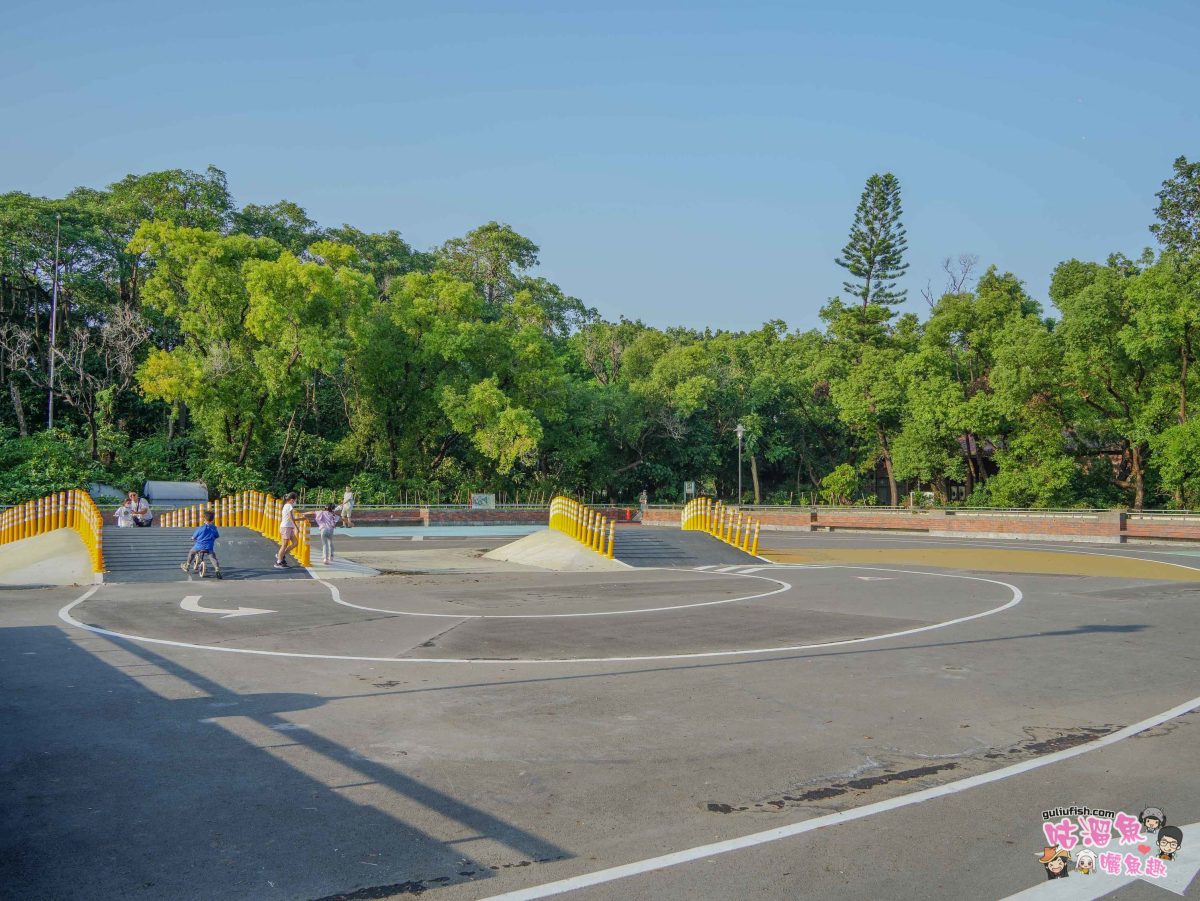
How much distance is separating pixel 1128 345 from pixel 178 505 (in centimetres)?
4400

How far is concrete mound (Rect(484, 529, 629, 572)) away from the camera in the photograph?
26.0m

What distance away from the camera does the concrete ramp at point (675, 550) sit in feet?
89.2

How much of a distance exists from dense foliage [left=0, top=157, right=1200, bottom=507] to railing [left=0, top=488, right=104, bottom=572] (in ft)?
37.9

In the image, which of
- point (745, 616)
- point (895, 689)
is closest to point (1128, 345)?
point (745, 616)

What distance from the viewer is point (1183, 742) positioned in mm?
7762

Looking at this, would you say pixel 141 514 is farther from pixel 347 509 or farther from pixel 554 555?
pixel 554 555

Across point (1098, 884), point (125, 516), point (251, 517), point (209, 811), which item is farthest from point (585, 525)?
point (1098, 884)

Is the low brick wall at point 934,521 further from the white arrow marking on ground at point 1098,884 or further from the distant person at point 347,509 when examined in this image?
the white arrow marking on ground at point 1098,884

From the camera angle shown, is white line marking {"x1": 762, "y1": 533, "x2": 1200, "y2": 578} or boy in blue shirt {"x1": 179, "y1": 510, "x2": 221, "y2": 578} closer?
boy in blue shirt {"x1": 179, "y1": 510, "x2": 221, "y2": 578}

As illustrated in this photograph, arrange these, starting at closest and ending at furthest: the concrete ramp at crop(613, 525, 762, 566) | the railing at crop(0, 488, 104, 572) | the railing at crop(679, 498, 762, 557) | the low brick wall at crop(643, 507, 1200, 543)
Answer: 1. the railing at crop(0, 488, 104, 572)
2. the concrete ramp at crop(613, 525, 762, 566)
3. the railing at crop(679, 498, 762, 557)
4. the low brick wall at crop(643, 507, 1200, 543)

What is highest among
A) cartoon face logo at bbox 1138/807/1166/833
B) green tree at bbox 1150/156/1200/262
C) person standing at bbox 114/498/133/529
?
Answer: green tree at bbox 1150/156/1200/262

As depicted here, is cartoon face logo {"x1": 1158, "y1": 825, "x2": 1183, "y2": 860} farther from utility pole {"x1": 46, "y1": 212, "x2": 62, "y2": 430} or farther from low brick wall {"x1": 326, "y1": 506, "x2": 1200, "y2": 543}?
utility pole {"x1": 46, "y1": 212, "x2": 62, "y2": 430}

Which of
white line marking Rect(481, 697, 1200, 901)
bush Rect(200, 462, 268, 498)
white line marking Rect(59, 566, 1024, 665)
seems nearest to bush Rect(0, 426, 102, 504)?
bush Rect(200, 462, 268, 498)

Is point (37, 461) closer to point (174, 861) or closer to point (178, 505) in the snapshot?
point (178, 505)
